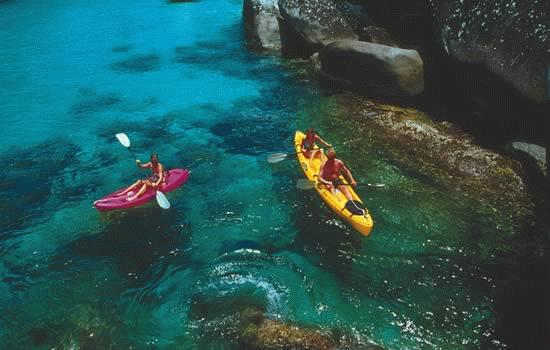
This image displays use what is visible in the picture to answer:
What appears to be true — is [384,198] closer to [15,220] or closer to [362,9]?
[15,220]

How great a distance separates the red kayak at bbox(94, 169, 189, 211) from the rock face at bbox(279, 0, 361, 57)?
8380 mm

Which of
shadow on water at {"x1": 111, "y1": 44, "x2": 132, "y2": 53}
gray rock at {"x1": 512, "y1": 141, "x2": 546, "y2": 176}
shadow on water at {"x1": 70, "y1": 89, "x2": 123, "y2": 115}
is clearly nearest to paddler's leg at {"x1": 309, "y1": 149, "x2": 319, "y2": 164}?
gray rock at {"x1": 512, "y1": 141, "x2": 546, "y2": 176}

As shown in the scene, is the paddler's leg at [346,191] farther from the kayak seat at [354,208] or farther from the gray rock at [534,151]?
the gray rock at [534,151]

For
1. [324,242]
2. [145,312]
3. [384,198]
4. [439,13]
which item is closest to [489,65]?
[439,13]

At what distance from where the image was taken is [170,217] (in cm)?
883

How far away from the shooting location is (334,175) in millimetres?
8922

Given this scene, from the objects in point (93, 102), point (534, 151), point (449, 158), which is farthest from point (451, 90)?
point (93, 102)

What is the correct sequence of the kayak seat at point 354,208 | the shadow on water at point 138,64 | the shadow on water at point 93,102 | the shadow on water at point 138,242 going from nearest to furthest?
1. the shadow on water at point 138,242
2. the kayak seat at point 354,208
3. the shadow on water at point 93,102
4. the shadow on water at point 138,64

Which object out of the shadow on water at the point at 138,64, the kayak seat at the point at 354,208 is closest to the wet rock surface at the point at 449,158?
→ the kayak seat at the point at 354,208

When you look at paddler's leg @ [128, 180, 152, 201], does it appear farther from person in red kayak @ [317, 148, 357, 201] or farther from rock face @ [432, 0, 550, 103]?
rock face @ [432, 0, 550, 103]

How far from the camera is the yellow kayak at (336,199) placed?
7.84 m

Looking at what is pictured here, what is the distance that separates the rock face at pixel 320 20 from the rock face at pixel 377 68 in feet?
4.02

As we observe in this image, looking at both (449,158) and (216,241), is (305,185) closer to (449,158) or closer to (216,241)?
(216,241)

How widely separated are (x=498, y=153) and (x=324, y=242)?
5417 mm
